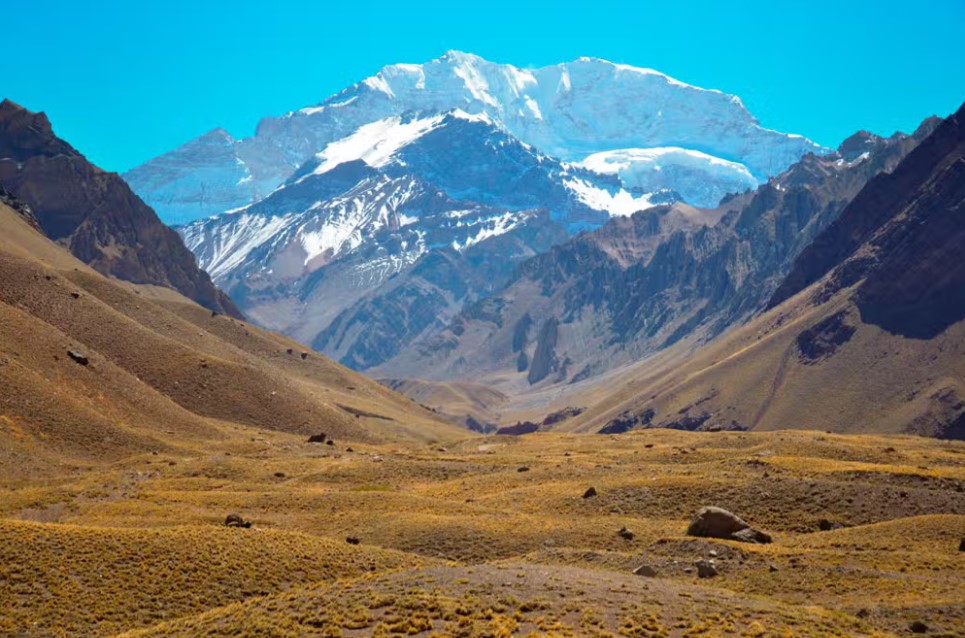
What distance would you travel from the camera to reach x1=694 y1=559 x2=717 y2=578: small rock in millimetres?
54150

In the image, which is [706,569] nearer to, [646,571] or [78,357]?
[646,571]

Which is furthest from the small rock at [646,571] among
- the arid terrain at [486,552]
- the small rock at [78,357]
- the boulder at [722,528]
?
the small rock at [78,357]

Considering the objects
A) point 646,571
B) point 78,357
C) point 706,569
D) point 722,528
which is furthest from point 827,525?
point 78,357

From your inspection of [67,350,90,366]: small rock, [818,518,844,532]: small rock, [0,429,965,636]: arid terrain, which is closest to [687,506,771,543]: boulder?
[0,429,965,636]: arid terrain

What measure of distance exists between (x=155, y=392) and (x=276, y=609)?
110943 mm

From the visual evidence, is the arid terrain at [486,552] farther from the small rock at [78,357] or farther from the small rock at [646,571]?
the small rock at [78,357]

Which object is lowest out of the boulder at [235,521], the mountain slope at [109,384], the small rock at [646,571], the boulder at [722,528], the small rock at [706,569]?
the boulder at [235,521]

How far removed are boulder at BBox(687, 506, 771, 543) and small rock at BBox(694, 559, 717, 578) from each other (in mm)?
8443

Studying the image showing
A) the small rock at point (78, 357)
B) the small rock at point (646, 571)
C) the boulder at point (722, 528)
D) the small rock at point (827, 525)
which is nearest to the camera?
the small rock at point (646, 571)

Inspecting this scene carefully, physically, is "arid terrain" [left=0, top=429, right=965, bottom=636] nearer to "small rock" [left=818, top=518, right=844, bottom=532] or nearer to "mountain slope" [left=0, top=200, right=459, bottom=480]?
"small rock" [left=818, top=518, right=844, bottom=532]

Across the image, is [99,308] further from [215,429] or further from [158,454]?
[158,454]

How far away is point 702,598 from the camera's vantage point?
4616 centimetres

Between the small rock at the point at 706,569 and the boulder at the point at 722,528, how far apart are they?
844 centimetres

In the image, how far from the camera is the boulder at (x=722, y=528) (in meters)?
63.2
